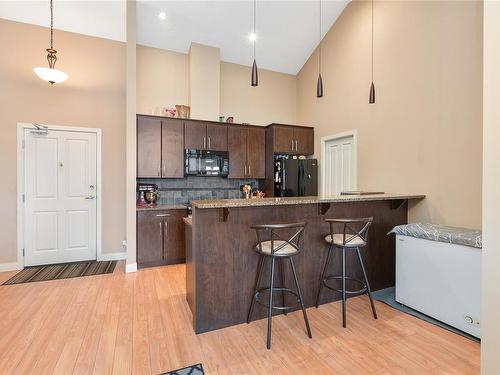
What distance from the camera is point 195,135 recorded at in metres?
4.43

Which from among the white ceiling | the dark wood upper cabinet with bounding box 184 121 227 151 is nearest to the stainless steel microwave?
the dark wood upper cabinet with bounding box 184 121 227 151

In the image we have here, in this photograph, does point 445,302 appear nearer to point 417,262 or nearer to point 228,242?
point 417,262

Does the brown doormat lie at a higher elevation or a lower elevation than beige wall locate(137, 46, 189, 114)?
lower

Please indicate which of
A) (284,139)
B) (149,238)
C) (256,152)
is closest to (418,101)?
(284,139)

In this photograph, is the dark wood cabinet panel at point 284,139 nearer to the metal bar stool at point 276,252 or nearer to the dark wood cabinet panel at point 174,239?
the dark wood cabinet panel at point 174,239

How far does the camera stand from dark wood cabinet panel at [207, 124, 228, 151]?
4539mm

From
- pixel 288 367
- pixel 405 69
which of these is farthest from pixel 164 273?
pixel 405 69

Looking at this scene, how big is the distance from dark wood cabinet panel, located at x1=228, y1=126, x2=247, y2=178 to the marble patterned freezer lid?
2806 mm

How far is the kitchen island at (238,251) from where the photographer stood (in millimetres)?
2244

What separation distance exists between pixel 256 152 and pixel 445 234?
329 cm

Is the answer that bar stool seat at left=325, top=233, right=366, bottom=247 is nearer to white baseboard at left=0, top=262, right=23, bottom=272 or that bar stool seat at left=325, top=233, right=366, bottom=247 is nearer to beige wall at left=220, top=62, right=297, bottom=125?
beige wall at left=220, top=62, right=297, bottom=125

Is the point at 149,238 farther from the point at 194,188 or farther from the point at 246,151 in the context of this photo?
the point at 246,151

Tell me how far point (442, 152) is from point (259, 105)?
3466 millimetres

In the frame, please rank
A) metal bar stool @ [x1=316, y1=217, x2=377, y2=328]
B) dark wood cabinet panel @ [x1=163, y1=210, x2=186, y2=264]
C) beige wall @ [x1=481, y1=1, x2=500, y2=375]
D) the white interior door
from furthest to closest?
the white interior door → dark wood cabinet panel @ [x1=163, y1=210, x2=186, y2=264] → metal bar stool @ [x1=316, y1=217, x2=377, y2=328] → beige wall @ [x1=481, y1=1, x2=500, y2=375]
